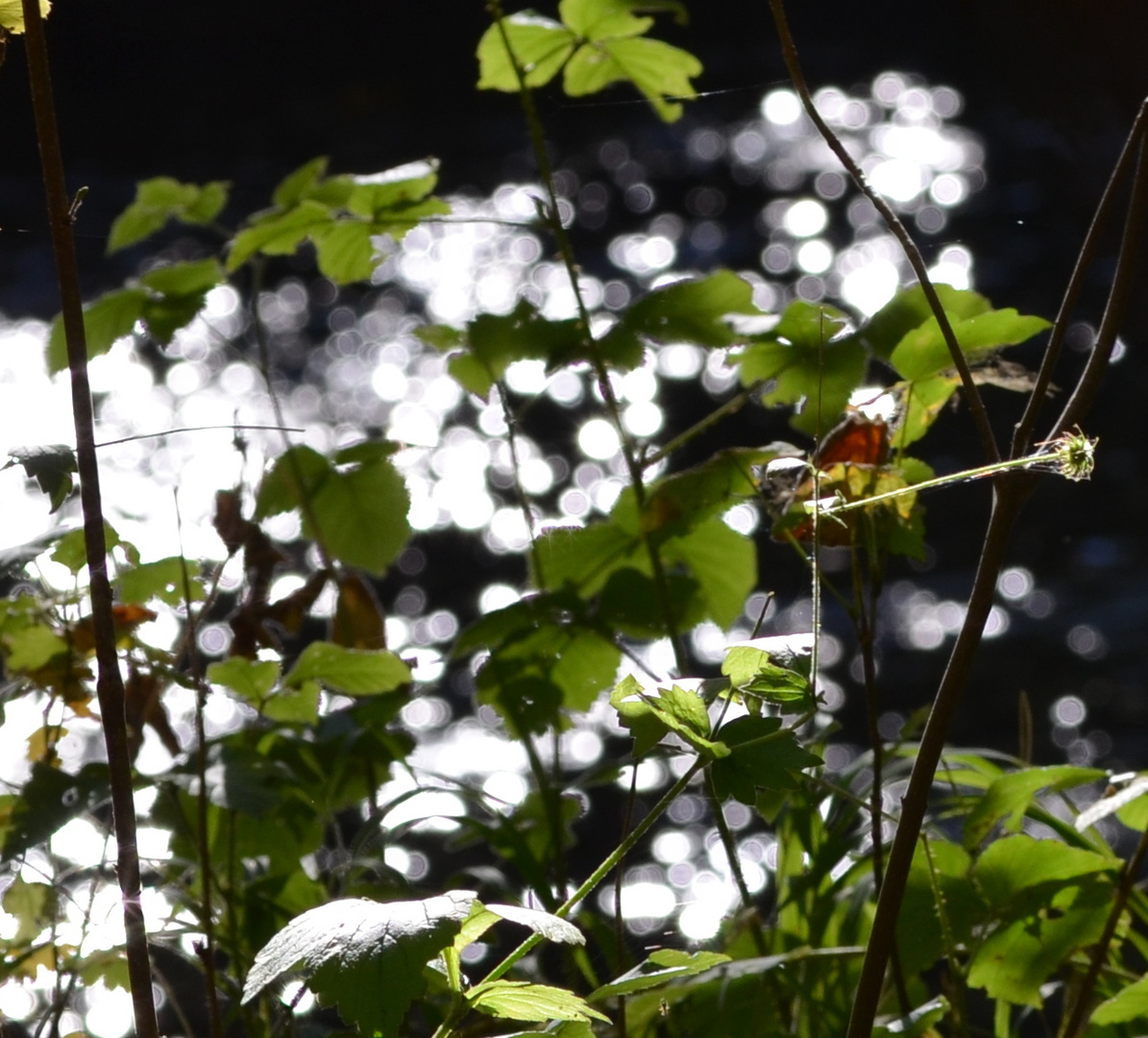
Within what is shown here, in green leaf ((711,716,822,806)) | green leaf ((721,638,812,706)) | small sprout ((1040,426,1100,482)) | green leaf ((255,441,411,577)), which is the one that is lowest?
green leaf ((255,441,411,577))

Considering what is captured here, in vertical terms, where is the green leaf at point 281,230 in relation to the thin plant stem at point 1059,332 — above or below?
below

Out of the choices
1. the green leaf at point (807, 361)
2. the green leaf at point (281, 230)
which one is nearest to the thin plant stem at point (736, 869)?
the green leaf at point (807, 361)

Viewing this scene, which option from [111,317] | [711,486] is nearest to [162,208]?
[111,317]

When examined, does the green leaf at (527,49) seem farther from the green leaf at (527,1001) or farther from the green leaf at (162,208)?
the green leaf at (527,1001)

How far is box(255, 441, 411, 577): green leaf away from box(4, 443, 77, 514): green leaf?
0.36 metres

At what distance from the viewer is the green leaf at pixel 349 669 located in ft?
2.00

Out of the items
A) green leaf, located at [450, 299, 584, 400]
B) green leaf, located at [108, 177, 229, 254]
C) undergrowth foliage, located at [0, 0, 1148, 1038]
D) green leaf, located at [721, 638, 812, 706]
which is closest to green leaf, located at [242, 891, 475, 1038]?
undergrowth foliage, located at [0, 0, 1148, 1038]

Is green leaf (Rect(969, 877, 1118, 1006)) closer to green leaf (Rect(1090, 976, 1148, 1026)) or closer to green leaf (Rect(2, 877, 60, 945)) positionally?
green leaf (Rect(1090, 976, 1148, 1026))

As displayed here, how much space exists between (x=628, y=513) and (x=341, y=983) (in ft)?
→ 1.44

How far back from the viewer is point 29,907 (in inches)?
23.6

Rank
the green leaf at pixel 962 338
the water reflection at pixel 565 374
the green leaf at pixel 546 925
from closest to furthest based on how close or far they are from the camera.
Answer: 1. the green leaf at pixel 546 925
2. the green leaf at pixel 962 338
3. the water reflection at pixel 565 374

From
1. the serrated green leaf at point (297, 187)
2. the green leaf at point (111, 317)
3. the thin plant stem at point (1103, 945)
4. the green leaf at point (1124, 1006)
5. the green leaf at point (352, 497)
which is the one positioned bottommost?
the thin plant stem at point (1103, 945)

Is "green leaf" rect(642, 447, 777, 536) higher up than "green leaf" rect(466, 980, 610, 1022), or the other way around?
"green leaf" rect(466, 980, 610, 1022)

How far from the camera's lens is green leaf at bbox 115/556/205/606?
2.06 ft
